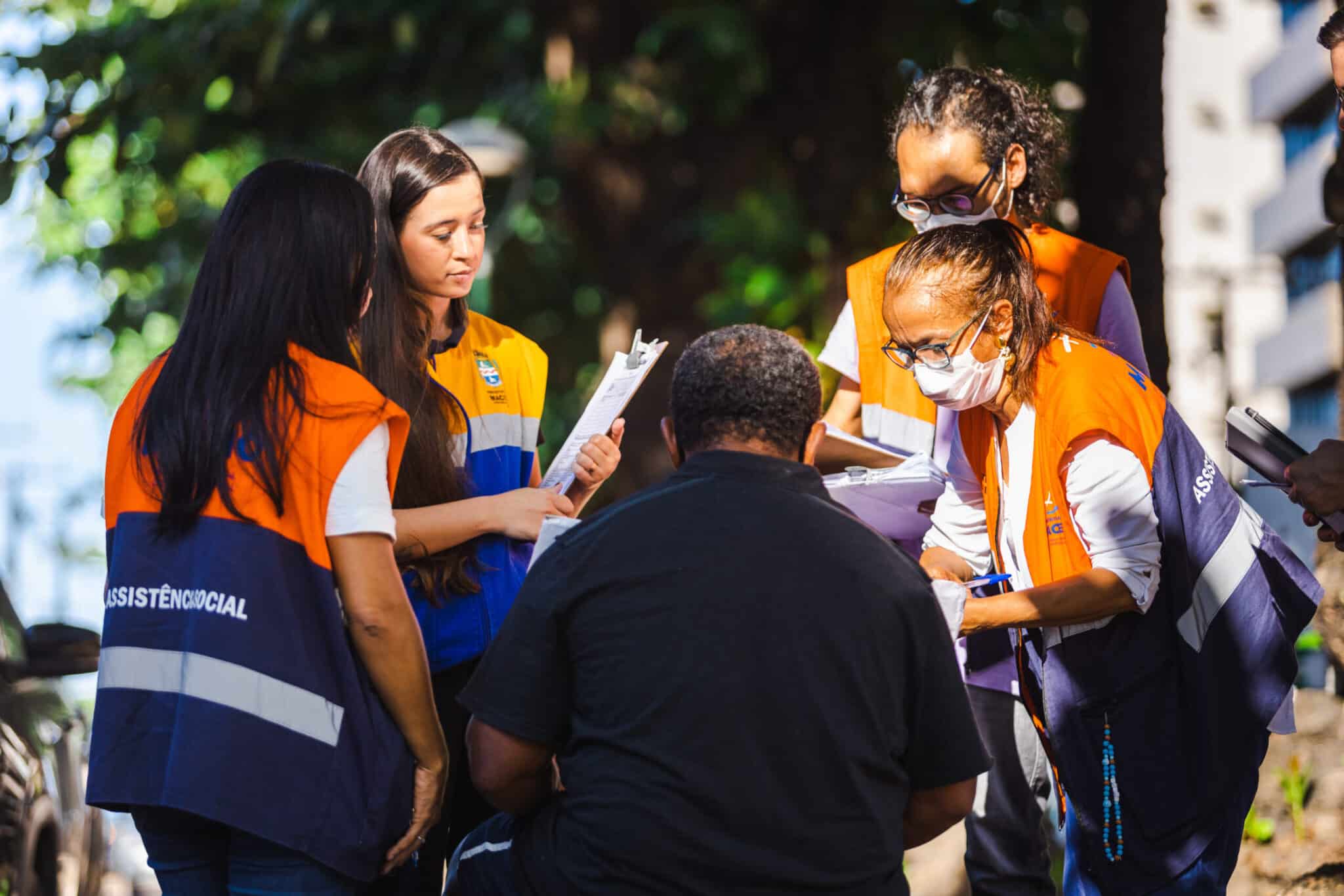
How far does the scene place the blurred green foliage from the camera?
9.26 m

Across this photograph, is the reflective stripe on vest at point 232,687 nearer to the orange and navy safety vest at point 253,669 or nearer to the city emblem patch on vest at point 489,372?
the orange and navy safety vest at point 253,669

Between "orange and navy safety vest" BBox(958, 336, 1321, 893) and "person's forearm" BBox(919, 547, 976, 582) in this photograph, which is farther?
"person's forearm" BBox(919, 547, 976, 582)

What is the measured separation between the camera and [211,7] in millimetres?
9820

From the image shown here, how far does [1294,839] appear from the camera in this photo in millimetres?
5750

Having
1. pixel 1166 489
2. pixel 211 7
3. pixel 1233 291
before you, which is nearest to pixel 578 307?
pixel 211 7

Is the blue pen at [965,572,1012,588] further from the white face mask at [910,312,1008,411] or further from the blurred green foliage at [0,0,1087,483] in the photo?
the blurred green foliage at [0,0,1087,483]

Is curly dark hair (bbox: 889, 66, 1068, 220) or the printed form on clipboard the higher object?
curly dark hair (bbox: 889, 66, 1068, 220)

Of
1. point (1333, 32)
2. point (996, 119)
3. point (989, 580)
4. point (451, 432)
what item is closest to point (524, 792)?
point (451, 432)

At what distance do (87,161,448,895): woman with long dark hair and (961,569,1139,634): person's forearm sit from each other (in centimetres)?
113

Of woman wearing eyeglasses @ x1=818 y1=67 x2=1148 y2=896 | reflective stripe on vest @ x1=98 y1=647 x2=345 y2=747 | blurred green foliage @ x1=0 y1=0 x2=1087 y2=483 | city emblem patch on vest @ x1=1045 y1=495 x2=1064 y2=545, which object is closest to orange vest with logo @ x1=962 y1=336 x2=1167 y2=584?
city emblem patch on vest @ x1=1045 y1=495 x2=1064 y2=545

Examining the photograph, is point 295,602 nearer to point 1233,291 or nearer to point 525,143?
point 525,143

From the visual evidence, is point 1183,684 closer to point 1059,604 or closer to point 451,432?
point 1059,604

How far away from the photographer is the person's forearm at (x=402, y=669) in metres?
2.76

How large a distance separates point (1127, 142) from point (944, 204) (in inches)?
86.2
